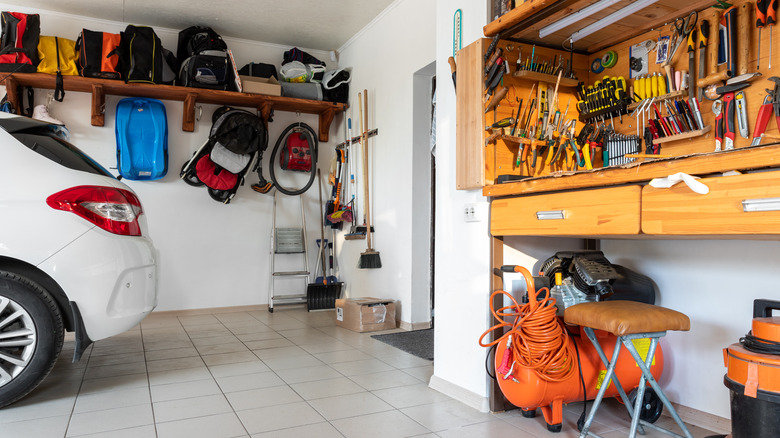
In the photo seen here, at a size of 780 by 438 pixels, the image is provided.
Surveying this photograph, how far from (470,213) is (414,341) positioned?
165cm

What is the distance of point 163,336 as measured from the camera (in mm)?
4035

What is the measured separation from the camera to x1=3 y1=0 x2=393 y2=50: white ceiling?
181 inches

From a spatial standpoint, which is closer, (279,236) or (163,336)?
(163,336)

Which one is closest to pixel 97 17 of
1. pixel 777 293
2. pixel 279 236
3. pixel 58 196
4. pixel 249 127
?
pixel 249 127

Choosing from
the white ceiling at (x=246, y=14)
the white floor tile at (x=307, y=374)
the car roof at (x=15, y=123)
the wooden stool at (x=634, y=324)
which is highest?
the white ceiling at (x=246, y=14)

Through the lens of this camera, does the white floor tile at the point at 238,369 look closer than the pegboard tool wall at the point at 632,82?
No

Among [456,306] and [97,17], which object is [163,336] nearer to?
[456,306]

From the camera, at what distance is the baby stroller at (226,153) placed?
16.4ft

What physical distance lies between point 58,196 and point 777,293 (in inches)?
112

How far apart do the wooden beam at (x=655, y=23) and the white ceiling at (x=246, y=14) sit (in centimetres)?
247

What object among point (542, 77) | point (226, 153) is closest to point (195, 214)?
point (226, 153)

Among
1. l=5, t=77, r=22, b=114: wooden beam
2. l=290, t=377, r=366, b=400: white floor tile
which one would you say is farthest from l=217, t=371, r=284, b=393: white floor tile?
l=5, t=77, r=22, b=114: wooden beam

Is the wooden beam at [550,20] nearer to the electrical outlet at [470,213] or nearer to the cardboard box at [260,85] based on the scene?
the electrical outlet at [470,213]

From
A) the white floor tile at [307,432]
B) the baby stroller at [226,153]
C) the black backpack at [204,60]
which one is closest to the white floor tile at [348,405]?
the white floor tile at [307,432]
